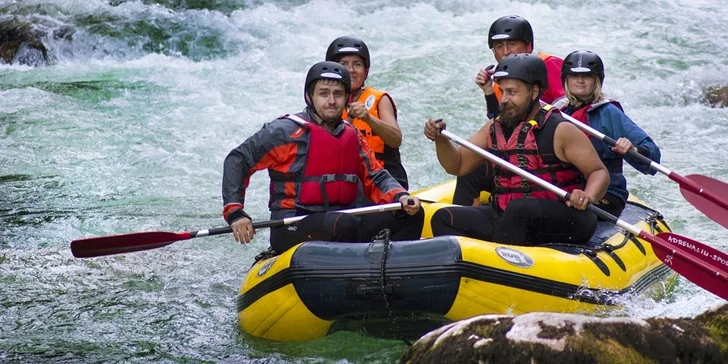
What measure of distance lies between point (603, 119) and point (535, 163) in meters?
0.82

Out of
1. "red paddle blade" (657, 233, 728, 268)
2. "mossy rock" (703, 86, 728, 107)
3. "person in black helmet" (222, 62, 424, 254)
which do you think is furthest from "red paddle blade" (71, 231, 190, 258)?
"mossy rock" (703, 86, 728, 107)

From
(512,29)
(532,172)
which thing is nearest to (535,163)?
(532,172)

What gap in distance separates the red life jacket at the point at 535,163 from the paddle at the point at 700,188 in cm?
29

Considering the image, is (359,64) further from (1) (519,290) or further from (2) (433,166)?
(2) (433,166)

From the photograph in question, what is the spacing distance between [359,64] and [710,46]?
7.73m

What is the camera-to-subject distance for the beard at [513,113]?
17.4ft

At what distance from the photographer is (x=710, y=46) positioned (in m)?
12.5

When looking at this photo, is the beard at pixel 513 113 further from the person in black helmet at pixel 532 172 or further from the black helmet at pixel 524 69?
the black helmet at pixel 524 69

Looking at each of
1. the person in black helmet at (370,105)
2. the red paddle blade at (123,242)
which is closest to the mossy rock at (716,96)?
the person in black helmet at (370,105)

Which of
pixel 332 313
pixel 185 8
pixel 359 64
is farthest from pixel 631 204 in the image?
pixel 185 8

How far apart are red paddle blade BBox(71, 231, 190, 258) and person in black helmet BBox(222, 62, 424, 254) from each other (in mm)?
393

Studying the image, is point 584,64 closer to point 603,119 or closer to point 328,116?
point 603,119

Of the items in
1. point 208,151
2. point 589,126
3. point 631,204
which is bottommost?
point 208,151

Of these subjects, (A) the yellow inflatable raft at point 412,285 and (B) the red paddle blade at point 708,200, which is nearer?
(A) the yellow inflatable raft at point 412,285
